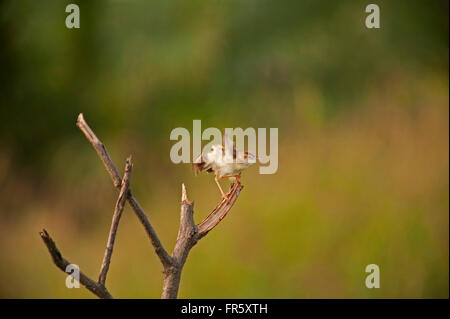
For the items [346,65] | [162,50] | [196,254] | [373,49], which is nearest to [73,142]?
[162,50]

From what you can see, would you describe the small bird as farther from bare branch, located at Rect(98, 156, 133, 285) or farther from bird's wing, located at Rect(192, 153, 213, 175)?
bare branch, located at Rect(98, 156, 133, 285)

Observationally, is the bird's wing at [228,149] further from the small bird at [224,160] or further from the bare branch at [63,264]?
the bare branch at [63,264]

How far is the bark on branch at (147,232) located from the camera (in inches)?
21.1

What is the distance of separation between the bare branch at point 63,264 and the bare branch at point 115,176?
8 cm

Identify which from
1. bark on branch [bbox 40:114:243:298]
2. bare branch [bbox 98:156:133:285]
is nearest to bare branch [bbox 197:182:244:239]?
bark on branch [bbox 40:114:243:298]

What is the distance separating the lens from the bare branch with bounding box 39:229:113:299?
0.50 m

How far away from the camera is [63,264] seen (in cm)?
51

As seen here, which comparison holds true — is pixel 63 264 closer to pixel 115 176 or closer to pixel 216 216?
pixel 115 176

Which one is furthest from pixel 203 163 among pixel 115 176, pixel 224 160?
pixel 115 176

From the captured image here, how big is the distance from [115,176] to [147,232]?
0.27 ft

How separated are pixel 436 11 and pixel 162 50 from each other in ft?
3.56

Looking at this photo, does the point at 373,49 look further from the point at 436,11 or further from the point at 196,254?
the point at 196,254

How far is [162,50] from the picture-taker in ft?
6.27
